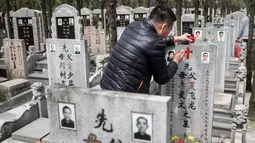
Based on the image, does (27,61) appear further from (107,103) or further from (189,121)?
(107,103)

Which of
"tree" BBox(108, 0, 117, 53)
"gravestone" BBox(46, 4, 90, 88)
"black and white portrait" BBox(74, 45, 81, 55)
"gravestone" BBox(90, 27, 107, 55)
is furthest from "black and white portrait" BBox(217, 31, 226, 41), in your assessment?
"gravestone" BBox(90, 27, 107, 55)

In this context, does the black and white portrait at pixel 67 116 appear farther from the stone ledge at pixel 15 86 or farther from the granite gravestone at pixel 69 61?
the stone ledge at pixel 15 86

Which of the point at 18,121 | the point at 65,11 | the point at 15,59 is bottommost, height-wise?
the point at 18,121

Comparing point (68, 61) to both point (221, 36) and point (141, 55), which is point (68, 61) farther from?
point (141, 55)

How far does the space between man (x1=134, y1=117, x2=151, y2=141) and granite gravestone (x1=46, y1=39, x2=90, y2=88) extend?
566 centimetres

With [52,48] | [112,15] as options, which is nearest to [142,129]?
[112,15]

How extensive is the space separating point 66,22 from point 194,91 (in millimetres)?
7333

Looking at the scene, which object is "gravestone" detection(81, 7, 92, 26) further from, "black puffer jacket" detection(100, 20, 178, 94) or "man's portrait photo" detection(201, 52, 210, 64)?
"black puffer jacket" detection(100, 20, 178, 94)

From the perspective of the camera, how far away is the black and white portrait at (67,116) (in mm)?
2609

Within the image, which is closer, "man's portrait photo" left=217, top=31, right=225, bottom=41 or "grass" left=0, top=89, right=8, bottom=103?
"grass" left=0, top=89, right=8, bottom=103

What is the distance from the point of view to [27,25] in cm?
1475

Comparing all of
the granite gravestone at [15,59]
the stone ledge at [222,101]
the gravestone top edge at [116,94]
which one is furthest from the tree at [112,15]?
the gravestone top edge at [116,94]

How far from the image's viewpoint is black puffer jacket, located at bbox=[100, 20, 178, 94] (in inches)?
102

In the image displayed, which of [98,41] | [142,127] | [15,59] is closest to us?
[142,127]
